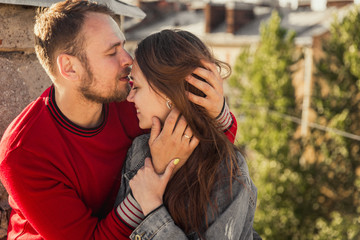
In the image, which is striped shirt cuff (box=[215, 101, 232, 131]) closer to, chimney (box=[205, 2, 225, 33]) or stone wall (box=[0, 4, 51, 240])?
stone wall (box=[0, 4, 51, 240])

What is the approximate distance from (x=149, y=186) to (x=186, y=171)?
19 cm

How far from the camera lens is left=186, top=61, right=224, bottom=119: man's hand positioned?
183 centimetres

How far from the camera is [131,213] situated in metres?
1.79

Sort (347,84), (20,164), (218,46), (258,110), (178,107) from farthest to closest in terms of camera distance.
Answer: (218,46) → (258,110) → (347,84) → (178,107) → (20,164)

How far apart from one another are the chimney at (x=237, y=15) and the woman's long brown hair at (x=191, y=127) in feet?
57.6

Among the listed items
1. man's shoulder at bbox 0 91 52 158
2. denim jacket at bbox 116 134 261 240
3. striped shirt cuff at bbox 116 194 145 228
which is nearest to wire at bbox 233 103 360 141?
denim jacket at bbox 116 134 261 240

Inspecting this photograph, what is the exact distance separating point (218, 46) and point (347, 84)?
588cm

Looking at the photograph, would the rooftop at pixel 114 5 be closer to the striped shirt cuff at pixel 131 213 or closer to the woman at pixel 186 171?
the woman at pixel 186 171

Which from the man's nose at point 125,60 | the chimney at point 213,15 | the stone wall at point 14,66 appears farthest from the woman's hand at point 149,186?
the chimney at point 213,15

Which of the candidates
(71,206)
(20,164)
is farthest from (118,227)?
(20,164)

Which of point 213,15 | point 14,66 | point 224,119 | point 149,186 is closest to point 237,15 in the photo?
point 213,15

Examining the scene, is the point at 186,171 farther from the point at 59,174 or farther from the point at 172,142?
the point at 59,174

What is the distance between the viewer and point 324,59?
1537 cm

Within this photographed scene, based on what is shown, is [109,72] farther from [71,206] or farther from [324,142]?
[324,142]
